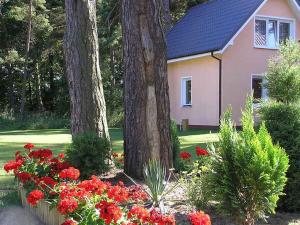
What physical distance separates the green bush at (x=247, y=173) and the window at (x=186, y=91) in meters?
18.3

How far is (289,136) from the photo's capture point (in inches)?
227

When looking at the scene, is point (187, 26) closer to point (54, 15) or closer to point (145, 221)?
point (54, 15)

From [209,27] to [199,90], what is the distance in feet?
10.4

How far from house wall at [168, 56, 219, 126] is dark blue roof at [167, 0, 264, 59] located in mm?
682

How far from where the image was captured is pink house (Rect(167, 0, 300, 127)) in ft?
67.9

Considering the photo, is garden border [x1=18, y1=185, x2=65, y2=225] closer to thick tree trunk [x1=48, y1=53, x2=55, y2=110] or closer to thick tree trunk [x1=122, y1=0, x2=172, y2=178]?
thick tree trunk [x1=122, y1=0, x2=172, y2=178]

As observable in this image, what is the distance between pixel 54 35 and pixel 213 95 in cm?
1477

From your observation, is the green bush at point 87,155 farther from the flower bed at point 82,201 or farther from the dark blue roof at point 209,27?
the dark blue roof at point 209,27

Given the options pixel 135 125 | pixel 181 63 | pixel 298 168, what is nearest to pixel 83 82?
pixel 135 125

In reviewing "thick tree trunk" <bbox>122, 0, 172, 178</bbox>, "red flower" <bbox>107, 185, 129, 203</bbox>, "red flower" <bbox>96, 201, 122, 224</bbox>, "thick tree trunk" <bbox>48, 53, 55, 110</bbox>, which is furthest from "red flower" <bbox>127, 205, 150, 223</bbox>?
"thick tree trunk" <bbox>48, 53, 55, 110</bbox>

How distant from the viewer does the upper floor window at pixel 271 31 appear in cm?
2173

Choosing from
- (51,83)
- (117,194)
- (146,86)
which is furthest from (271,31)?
(51,83)

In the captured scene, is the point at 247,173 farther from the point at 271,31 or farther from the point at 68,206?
the point at 271,31

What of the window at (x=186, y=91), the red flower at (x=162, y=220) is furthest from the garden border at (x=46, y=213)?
the window at (x=186, y=91)
